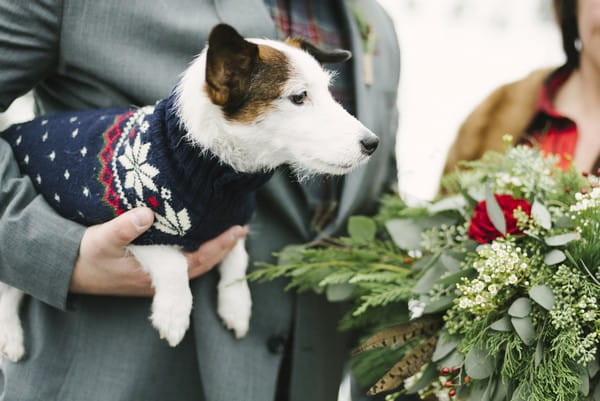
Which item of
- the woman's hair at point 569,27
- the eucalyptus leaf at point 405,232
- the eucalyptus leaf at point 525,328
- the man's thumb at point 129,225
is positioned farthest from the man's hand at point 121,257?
the woman's hair at point 569,27

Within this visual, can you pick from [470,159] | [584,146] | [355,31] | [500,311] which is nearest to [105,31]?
[355,31]

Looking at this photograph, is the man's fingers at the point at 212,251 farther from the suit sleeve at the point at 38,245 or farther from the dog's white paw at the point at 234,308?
the suit sleeve at the point at 38,245

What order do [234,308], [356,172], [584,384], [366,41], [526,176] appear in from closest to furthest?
[584,384] → [526,176] → [234,308] → [356,172] → [366,41]

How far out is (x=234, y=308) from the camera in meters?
1.23

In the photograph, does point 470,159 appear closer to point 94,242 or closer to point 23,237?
point 94,242

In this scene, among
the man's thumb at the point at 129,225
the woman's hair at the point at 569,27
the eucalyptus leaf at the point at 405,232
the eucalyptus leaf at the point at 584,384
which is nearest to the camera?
the eucalyptus leaf at the point at 584,384

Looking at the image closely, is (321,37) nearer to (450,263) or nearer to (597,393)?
(450,263)

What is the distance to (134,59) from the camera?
1131 mm

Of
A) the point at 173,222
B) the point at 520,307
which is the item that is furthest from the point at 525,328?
the point at 173,222

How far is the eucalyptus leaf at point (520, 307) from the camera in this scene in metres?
0.93

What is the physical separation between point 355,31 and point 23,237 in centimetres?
89

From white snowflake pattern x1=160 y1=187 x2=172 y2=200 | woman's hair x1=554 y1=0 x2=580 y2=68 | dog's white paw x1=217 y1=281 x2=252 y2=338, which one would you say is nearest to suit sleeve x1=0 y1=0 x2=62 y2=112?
white snowflake pattern x1=160 y1=187 x2=172 y2=200

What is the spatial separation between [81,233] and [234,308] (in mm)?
359

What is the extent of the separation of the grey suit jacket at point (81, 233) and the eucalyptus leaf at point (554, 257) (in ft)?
1.66
